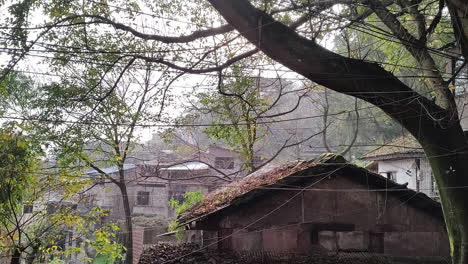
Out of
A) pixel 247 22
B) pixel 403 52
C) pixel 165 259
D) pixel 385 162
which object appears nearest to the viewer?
pixel 247 22

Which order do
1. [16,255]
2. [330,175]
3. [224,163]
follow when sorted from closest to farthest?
[330,175] → [16,255] → [224,163]

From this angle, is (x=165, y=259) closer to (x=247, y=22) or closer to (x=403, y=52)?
(x=247, y=22)

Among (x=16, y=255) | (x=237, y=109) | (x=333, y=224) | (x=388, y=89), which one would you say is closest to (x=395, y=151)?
(x=237, y=109)

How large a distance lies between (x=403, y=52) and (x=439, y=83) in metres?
3.44

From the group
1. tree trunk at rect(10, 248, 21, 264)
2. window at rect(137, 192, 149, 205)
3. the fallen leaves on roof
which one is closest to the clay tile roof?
the fallen leaves on roof

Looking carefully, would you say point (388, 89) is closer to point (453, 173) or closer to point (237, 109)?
point (453, 173)

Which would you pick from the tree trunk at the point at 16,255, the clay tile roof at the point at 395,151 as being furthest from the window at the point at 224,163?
the tree trunk at the point at 16,255

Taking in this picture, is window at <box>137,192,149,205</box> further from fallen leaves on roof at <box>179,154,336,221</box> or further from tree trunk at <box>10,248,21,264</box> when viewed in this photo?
fallen leaves on roof at <box>179,154,336,221</box>

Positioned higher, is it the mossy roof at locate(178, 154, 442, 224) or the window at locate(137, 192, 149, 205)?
the mossy roof at locate(178, 154, 442, 224)

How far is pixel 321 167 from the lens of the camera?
5973mm

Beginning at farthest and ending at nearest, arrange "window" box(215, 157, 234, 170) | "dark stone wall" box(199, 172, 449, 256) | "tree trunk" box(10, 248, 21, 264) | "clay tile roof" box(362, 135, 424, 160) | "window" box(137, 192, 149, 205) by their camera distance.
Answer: "window" box(137, 192, 149, 205) → "window" box(215, 157, 234, 170) → "clay tile roof" box(362, 135, 424, 160) → "tree trunk" box(10, 248, 21, 264) → "dark stone wall" box(199, 172, 449, 256)

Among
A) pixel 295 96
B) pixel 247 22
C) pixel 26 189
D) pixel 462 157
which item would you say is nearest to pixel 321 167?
pixel 462 157

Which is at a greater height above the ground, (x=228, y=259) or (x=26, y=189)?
(x=26, y=189)

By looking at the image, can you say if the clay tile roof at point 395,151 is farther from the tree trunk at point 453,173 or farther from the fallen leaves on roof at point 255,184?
the tree trunk at point 453,173
